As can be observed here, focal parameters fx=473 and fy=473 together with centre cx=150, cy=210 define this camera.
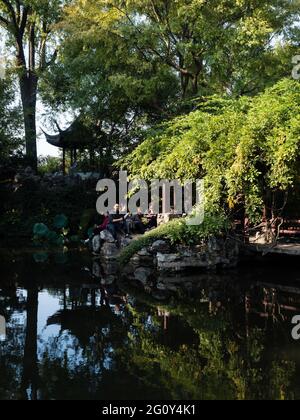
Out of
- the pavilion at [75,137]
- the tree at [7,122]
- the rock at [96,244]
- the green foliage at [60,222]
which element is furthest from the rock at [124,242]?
the tree at [7,122]

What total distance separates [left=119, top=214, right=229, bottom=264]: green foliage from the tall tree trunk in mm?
10463

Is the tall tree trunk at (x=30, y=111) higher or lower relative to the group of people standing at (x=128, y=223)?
higher

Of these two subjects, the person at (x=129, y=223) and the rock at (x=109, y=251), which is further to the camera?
the person at (x=129, y=223)

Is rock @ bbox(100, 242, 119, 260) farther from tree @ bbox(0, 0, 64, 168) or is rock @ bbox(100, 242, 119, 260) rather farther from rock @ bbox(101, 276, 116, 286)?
tree @ bbox(0, 0, 64, 168)

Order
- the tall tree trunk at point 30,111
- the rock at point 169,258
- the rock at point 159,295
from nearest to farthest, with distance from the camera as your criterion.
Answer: the rock at point 159,295 → the rock at point 169,258 → the tall tree trunk at point 30,111

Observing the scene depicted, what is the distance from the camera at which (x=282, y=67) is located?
556 inches

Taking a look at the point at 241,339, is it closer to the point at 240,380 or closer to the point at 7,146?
the point at 240,380

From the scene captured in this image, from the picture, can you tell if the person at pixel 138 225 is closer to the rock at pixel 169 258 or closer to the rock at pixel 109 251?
the rock at pixel 109 251

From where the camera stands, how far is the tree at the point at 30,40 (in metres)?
19.2

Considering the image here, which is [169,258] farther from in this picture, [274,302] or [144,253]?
[274,302]

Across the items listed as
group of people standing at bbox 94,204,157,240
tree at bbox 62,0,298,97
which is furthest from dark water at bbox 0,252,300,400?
tree at bbox 62,0,298,97

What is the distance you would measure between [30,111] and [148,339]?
1508cm
